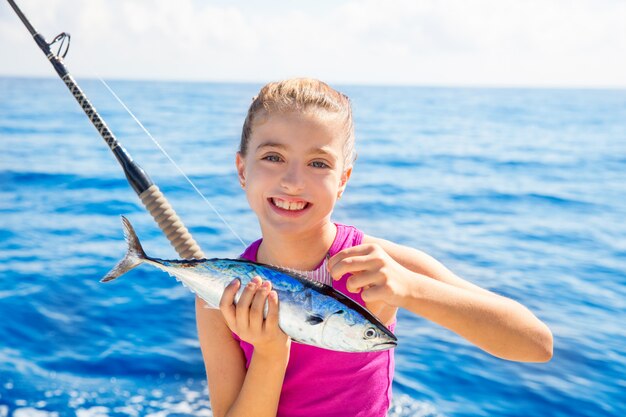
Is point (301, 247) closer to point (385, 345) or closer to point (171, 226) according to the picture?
point (171, 226)

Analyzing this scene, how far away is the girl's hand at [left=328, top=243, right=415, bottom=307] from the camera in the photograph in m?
1.67

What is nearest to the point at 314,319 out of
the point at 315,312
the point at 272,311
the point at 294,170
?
the point at 315,312

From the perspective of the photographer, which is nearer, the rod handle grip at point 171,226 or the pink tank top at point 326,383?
the pink tank top at point 326,383

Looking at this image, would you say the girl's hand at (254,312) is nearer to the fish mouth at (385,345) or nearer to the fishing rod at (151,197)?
the fish mouth at (385,345)

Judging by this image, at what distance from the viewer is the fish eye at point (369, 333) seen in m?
1.66

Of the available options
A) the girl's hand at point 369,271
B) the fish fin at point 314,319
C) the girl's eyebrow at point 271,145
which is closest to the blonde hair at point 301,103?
the girl's eyebrow at point 271,145

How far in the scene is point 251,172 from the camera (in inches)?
82.5

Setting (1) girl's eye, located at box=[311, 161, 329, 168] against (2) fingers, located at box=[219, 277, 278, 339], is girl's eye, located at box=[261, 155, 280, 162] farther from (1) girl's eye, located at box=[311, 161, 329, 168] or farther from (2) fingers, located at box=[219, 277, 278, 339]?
(2) fingers, located at box=[219, 277, 278, 339]

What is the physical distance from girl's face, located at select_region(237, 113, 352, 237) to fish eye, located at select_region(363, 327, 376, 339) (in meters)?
0.51

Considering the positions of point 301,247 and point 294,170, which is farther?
point 301,247

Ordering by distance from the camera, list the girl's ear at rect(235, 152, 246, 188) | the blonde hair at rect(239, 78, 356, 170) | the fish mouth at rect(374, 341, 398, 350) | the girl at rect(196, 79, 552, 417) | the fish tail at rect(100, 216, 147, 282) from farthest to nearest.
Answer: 1. the girl's ear at rect(235, 152, 246, 188)
2. the blonde hair at rect(239, 78, 356, 170)
3. the fish tail at rect(100, 216, 147, 282)
4. the girl at rect(196, 79, 552, 417)
5. the fish mouth at rect(374, 341, 398, 350)

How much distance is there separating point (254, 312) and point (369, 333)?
1.04 ft

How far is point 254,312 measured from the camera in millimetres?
1743

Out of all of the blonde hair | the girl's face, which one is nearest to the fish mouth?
the girl's face
